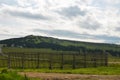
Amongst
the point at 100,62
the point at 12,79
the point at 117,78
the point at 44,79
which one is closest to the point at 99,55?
the point at 100,62

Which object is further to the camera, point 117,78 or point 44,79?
point 117,78

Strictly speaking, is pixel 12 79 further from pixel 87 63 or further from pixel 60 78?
pixel 87 63

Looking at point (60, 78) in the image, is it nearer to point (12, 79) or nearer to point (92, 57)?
point (12, 79)

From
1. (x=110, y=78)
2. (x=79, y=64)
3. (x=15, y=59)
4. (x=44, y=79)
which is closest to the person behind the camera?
(x=44, y=79)

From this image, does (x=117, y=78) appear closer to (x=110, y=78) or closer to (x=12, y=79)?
(x=110, y=78)

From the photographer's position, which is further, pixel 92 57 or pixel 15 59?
pixel 92 57

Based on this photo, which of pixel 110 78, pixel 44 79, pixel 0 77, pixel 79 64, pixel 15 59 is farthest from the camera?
pixel 79 64

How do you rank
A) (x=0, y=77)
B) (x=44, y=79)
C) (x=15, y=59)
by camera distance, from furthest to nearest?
(x=15, y=59) < (x=44, y=79) < (x=0, y=77)

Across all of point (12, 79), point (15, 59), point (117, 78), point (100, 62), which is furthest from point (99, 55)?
point (12, 79)

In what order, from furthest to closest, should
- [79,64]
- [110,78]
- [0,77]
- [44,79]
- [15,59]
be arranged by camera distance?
[79,64] → [15,59] → [110,78] → [44,79] → [0,77]

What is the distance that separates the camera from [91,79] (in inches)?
1264

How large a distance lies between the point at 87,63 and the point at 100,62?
1.93 metres

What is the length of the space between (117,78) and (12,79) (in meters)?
18.7

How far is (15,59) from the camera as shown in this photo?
53031mm
